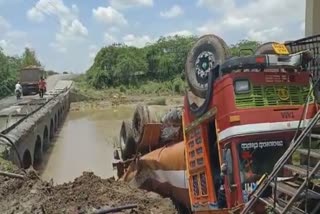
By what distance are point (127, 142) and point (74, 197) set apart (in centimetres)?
315

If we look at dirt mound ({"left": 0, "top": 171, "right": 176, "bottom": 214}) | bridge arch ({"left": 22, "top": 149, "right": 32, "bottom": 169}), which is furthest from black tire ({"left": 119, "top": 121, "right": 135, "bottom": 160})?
bridge arch ({"left": 22, "top": 149, "right": 32, "bottom": 169})

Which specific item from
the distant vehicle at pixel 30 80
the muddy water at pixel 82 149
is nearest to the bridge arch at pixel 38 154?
the muddy water at pixel 82 149

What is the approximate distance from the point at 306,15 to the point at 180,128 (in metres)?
5.19

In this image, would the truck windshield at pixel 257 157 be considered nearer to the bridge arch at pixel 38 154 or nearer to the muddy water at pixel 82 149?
the muddy water at pixel 82 149

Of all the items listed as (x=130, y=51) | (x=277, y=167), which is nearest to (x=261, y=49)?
(x=277, y=167)

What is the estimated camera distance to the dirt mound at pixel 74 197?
734 cm

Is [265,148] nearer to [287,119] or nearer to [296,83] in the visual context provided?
[287,119]

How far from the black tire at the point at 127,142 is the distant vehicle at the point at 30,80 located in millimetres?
37155

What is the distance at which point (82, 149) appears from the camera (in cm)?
2817

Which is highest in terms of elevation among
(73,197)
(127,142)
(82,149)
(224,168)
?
(224,168)

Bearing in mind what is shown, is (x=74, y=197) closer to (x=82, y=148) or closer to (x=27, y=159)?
(x=27, y=159)

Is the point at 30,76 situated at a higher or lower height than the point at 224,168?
higher

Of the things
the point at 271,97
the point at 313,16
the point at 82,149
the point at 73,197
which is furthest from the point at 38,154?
the point at 271,97

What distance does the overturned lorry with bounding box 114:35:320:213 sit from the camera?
519 centimetres
